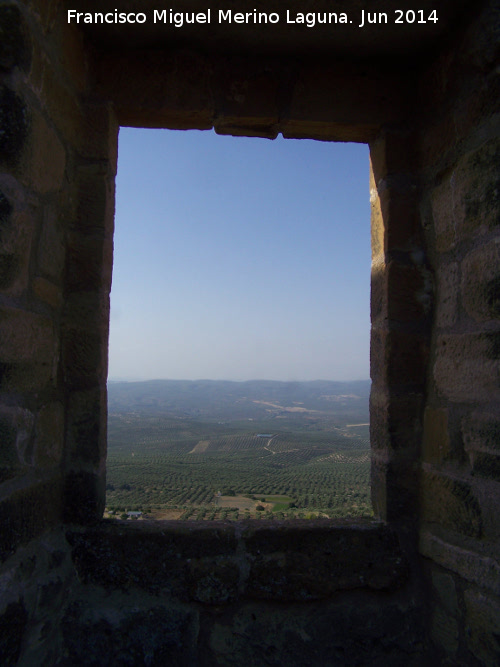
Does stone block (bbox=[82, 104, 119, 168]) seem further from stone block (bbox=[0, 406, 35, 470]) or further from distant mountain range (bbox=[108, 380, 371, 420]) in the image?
distant mountain range (bbox=[108, 380, 371, 420])

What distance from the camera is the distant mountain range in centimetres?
8475

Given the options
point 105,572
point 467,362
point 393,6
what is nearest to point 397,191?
point 393,6

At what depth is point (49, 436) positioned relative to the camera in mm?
1497

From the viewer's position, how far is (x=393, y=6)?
1.49 metres

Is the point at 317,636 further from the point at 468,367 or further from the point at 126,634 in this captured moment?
the point at 468,367

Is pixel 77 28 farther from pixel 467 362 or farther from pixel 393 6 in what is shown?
pixel 467 362

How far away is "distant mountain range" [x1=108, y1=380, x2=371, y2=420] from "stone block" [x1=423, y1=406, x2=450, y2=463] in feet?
242

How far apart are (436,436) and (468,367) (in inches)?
12.1

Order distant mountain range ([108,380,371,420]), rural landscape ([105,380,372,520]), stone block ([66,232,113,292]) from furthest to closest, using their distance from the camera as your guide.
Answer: distant mountain range ([108,380,371,420]) → rural landscape ([105,380,372,520]) → stone block ([66,232,113,292])

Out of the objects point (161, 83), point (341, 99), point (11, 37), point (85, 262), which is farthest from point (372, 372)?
point (11, 37)

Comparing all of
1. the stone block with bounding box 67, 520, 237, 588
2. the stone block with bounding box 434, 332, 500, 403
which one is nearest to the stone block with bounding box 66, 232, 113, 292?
the stone block with bounding box 67, 520, 237, 588


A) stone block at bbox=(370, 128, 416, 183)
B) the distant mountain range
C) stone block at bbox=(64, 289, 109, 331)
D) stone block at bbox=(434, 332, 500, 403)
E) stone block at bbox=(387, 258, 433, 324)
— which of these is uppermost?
stone block at bbox=(370, 128, 416, 183)

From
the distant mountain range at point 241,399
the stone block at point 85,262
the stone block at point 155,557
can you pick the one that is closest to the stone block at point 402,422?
the stone block at point 155,557

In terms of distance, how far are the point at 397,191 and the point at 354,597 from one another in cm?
163
